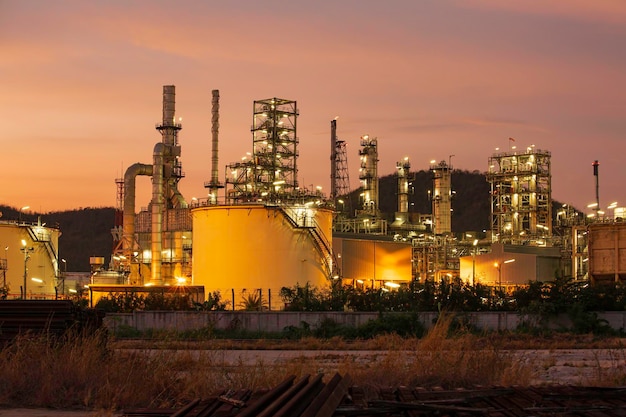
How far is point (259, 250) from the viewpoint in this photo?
5359 centimetres

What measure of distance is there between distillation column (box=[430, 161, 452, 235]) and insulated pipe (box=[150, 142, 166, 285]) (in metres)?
24.7

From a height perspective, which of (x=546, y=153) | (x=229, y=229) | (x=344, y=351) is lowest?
(x=344, y=351)

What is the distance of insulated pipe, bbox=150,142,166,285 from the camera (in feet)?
195

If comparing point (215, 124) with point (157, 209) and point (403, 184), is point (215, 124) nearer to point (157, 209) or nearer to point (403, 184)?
point (157, 209)

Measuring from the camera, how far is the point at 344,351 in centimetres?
2903

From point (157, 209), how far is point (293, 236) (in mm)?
10716

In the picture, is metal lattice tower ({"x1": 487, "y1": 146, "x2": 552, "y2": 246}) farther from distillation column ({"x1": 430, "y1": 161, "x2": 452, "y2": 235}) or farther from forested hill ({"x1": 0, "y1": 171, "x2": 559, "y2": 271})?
forested hill ({"x1": 0, "y1": 171, "x2": 559, "y2": 271})

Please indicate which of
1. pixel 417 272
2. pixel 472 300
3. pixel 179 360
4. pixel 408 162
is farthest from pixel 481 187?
pixel 179 360

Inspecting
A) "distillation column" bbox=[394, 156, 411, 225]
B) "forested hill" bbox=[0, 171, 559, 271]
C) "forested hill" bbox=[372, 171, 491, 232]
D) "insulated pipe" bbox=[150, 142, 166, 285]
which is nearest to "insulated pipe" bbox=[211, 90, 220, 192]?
"insulated pipe" bbox=[150, 142, 166, 285]

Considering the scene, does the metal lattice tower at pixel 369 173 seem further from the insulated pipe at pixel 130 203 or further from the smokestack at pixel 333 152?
the insulated pipe at pixel 130 203

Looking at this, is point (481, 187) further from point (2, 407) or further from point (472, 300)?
point (2, 407)

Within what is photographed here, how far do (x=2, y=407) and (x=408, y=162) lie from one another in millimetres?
67702

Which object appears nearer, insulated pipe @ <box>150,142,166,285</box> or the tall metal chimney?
insulated pipe @ <box>150,142,166,285</box>

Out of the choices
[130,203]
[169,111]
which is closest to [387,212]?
[169,111]
